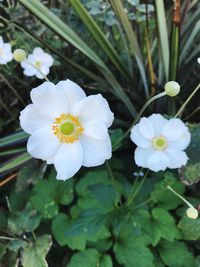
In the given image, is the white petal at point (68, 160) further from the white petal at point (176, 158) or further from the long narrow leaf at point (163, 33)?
the long narrow leaf at point (163, 33)

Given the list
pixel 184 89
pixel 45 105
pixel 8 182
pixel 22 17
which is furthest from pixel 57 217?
pixel 22 17

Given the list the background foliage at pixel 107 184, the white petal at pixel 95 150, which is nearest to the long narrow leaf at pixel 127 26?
the background foliage at pixel 107 184

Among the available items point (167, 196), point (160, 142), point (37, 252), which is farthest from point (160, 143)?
point (37, 252)

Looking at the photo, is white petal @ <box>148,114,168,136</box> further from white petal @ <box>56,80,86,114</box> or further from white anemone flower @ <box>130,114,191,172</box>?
white petal @ <box>56,80,86,114</box>

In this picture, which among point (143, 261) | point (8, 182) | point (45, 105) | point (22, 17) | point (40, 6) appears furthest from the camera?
point (22, 17)

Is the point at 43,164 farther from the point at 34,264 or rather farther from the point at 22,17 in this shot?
the point at 22,17

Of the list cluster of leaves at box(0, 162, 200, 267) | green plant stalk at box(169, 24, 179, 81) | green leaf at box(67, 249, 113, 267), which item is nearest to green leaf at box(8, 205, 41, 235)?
cluster of leaves at box(0, 162, 200, 267)
